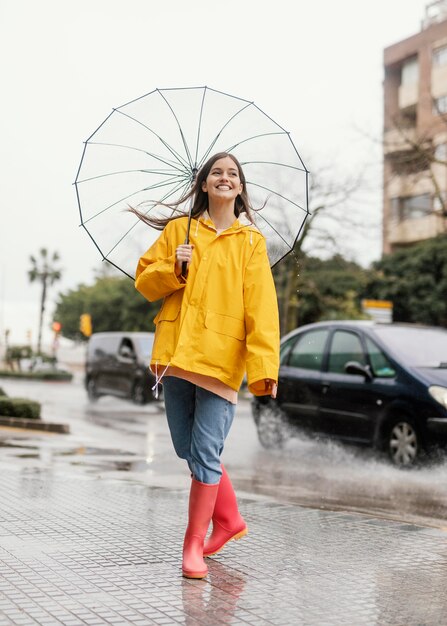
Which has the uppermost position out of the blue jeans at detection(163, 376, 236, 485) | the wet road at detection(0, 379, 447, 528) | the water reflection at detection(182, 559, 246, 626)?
the blue jeans at detection(163, 376, 236, 485)

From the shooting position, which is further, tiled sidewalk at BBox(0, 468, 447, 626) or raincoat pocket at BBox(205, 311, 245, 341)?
raincoat pocket at BBox(205, 311, 245, 341)

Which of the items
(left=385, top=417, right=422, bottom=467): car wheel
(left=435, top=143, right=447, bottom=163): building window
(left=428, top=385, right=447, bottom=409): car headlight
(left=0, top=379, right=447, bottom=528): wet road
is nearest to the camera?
(left=0, top=379, right=447, bottom=528): wet road

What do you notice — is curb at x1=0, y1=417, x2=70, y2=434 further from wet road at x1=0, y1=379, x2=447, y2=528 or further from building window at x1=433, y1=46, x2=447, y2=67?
building window at x1=433, y1=46, x2=447, y2=67

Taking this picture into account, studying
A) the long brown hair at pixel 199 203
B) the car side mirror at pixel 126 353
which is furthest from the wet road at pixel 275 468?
the car side mirror at pixel 126 353

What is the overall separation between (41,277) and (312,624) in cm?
7725

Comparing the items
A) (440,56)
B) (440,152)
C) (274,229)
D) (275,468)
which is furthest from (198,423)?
(440,56)

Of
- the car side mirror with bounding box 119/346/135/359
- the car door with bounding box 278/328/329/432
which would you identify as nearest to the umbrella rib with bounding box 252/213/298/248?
the car door with bounding box 278/328/329/432

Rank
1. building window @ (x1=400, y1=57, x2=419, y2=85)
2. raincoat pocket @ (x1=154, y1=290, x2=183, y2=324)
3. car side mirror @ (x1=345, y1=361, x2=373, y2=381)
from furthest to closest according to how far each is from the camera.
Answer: building window @ (x1=400, y1=57, x2=419, y2=85), car side mirror @ (x1=345, y1=361, x2=373, y2=381), raincoat pocket @ (x1=154, y1=290, x2=183, y2=324)

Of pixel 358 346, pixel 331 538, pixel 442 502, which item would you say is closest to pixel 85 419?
pixel 358 346

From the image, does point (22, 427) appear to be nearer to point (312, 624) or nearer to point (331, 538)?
point (331, 538)

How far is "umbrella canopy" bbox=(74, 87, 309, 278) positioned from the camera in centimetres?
500

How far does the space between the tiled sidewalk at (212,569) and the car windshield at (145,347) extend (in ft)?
46.8

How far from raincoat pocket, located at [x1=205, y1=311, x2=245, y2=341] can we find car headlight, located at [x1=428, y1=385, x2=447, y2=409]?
5.21 m

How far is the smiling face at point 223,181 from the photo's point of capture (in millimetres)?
4734
